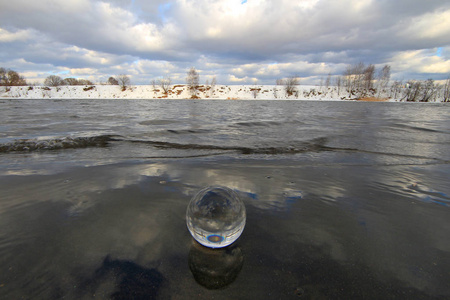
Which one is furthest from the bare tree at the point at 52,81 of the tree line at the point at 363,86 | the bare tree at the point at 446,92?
the bare tree at the point at 446,92

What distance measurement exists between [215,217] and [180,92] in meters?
89.9

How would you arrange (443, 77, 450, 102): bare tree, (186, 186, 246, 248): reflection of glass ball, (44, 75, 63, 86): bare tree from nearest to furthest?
(186, 186, 246, 248): reflection of glass ball
(443, 77, 450, 102): bare tree
(44, 75, 63, 86): bare tree

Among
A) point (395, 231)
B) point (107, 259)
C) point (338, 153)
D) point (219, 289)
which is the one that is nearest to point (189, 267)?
point (219, 289)

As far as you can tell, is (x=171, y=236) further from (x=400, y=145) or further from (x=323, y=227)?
(x=400, y=145)

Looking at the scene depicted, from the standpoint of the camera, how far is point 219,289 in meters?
1.59

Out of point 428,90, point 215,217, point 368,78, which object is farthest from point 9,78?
point 428,90

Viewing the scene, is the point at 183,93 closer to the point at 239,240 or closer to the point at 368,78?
the point at 368,78

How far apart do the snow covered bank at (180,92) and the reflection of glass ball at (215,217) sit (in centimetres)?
7897

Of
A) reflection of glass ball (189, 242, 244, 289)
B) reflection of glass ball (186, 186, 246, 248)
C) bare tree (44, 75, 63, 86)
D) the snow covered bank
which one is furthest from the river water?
bare tree (44, 75, 63, 86)

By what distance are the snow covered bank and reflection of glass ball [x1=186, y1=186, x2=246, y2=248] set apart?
3109 inches

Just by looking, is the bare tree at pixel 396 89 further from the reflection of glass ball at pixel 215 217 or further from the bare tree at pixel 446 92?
the reflection of glass ball at pixel 215 217

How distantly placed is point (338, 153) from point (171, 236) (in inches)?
217

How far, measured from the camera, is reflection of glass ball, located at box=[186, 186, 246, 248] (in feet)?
5.99

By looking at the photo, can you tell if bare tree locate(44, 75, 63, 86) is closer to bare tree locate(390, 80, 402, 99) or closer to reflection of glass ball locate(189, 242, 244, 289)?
reflection of glass ball locate(189, 242, 244, 289)
